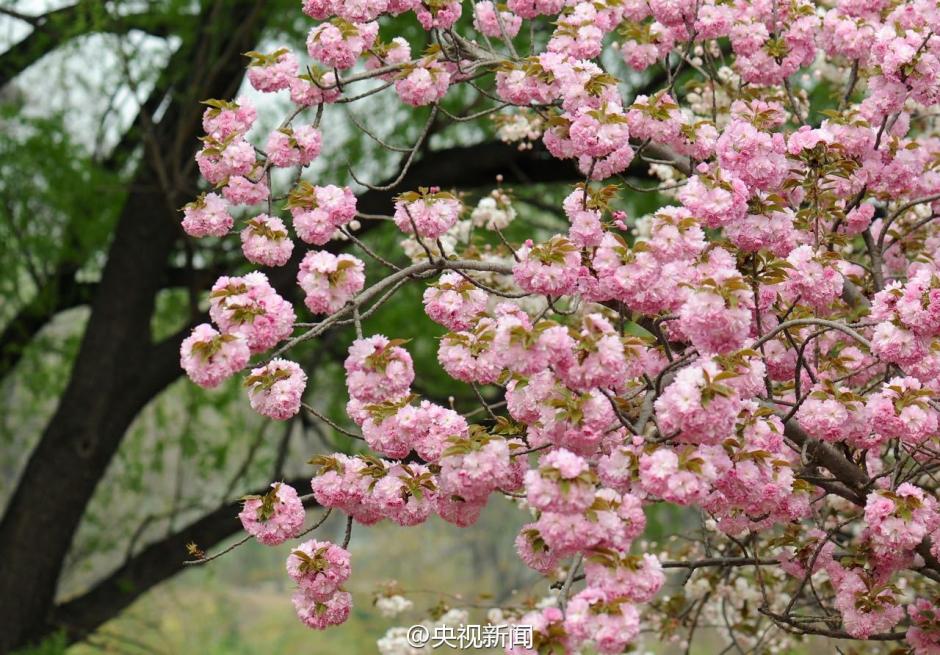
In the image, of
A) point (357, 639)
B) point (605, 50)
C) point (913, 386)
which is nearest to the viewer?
point (913, 386)

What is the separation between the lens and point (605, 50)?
6.70 m

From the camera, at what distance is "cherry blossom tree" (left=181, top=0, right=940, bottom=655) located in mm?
2342

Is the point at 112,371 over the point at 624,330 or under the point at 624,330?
under

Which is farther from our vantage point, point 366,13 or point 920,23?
point 920,23

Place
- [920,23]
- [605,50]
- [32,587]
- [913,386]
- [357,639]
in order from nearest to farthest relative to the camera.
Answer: [913,386], [920,23], [32,587], [605,50], [357,639]

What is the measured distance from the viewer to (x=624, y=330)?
277 cm

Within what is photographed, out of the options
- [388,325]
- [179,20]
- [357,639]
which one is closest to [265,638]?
[357,639]

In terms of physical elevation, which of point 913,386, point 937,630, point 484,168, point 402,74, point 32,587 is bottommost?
point 32,587

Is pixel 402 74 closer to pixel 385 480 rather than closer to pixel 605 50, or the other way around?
pixel 385 480

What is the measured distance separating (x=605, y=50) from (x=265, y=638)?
12.6 m

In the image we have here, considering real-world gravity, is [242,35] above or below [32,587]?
above

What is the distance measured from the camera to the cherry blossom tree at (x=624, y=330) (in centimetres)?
234

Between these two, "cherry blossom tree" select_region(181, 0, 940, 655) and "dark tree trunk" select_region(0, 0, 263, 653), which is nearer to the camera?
"cherry blossom tree" select_region(181, 0, 940, 655)

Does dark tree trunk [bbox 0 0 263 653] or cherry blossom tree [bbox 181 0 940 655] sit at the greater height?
cherry blossom tree [bbox 181 0 940 655]
